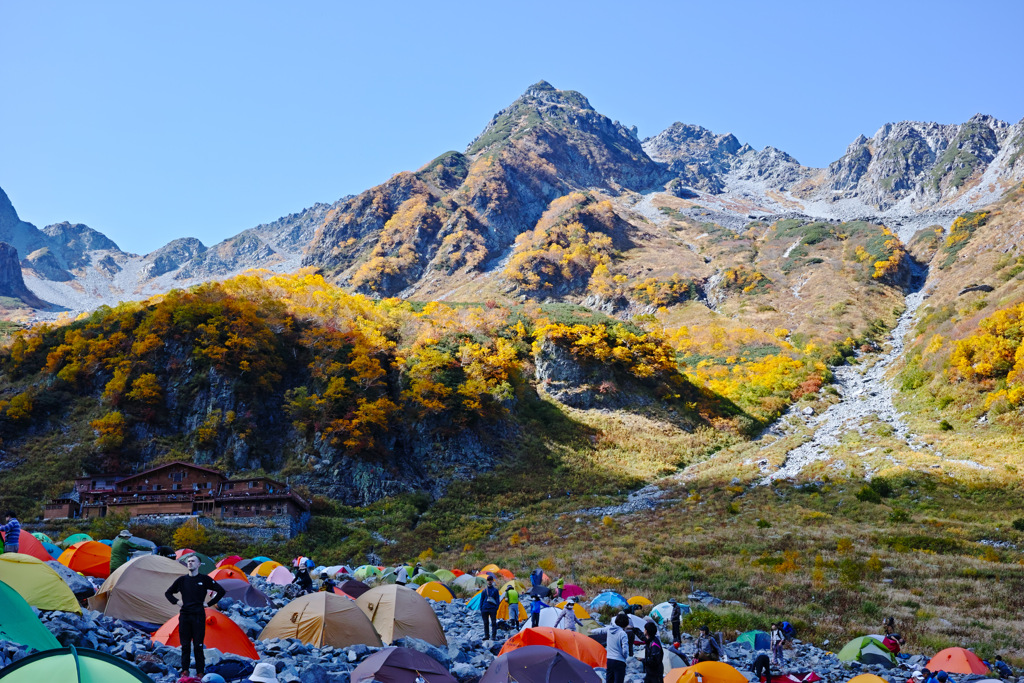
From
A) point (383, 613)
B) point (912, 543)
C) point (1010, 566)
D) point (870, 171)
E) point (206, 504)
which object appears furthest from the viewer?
point (870, 171)

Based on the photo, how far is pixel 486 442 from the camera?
2074 inches

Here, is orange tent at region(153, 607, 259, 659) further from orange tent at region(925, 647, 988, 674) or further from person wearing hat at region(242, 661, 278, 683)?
orange tent at region(925, 647, 988, 674)

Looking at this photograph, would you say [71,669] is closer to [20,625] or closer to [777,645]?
[20,625]

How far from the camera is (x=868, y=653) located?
14.6 metres

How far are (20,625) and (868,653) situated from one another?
17.0 meters

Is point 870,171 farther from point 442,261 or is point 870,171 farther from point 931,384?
point 931,384

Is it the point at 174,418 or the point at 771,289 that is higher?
the point at 771,289

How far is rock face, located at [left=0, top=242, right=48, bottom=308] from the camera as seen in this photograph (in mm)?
140500

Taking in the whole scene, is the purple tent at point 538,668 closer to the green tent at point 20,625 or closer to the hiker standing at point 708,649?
the hiker standing at point 708,649

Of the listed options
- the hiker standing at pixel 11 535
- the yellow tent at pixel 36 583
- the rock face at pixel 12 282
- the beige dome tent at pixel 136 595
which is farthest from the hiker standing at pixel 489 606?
the rock face at pixel 12 282

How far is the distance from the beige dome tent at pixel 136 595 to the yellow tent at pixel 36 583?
1.47 m

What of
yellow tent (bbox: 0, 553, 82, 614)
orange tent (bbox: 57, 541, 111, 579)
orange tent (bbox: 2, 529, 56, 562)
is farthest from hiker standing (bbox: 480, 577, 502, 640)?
orange tent (bbox: 57, 541, 111, 579)

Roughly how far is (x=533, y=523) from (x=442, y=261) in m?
81.7

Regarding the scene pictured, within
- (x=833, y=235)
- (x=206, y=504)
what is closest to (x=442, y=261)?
(x=833, y=235)
